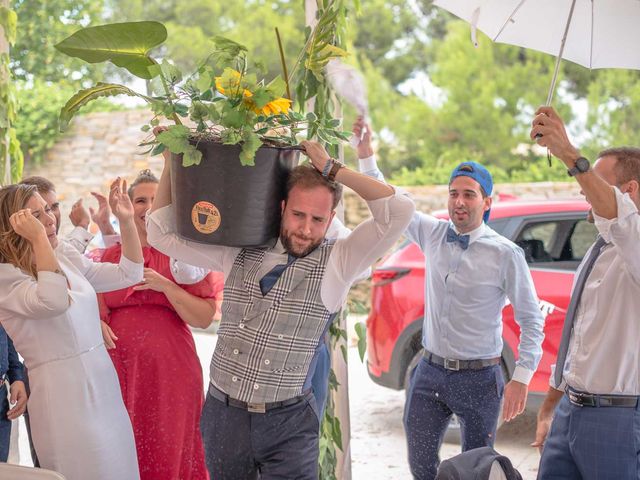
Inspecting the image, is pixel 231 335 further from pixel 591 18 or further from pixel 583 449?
pixel 591 18

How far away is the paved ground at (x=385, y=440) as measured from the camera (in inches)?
169

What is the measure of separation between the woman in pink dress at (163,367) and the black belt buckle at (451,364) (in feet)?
2.82

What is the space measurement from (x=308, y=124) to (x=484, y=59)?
26.0 feet

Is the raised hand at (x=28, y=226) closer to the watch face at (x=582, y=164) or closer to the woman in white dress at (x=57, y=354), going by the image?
the woman in white dress at (x=57, y=354)

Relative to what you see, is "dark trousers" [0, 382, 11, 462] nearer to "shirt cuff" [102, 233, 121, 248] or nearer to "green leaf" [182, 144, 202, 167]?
"shirt cuff" [102, 233, 121, 248]

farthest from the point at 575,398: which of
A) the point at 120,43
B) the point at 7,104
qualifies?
the point at 7,104

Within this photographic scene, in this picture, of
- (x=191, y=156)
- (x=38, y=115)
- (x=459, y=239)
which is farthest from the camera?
(x=38, y=115)

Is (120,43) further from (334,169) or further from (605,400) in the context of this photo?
(605,400)

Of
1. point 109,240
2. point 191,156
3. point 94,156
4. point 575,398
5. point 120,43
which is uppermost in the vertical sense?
point 120,43

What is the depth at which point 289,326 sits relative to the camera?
2346mm

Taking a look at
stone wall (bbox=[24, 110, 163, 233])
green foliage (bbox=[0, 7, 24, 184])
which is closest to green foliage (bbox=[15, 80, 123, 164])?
stone wall (bbox=[24, 110, 163, 233])

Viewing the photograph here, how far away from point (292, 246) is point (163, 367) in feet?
3.21

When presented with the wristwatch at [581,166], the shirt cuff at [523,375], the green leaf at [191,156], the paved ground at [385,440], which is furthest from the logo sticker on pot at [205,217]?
the paved ground at [385,440]

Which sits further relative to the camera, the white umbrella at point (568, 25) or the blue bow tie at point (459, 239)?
the blue bow tie at point (459, 239)
